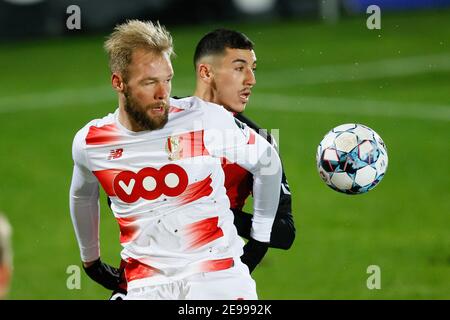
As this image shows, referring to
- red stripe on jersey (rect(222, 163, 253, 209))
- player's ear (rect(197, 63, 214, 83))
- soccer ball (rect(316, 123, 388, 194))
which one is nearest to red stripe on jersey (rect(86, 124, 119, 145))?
red stripe on jersey (rect(222, 163, 253, 209))

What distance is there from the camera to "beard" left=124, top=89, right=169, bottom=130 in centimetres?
595

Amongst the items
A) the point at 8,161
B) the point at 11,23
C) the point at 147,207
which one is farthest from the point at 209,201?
the point at 11,23

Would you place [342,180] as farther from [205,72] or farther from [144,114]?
[144,114]

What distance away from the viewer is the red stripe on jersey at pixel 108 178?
6.05 metres

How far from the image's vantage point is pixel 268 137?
6.86 metres

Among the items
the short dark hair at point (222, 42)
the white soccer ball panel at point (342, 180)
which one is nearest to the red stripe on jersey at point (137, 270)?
the short dark hair at point (222, 42)

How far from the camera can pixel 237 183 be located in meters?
6.44

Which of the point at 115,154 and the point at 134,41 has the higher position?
the point at 134,41

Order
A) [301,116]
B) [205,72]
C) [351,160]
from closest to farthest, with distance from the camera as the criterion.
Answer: [205,72], [351,160], [301,116]

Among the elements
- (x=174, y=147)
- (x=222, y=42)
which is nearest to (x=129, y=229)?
(x=174, y=147)

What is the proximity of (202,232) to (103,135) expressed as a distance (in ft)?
2.43

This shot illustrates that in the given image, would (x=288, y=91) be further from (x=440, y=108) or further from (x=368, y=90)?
(x=440, y=108)
